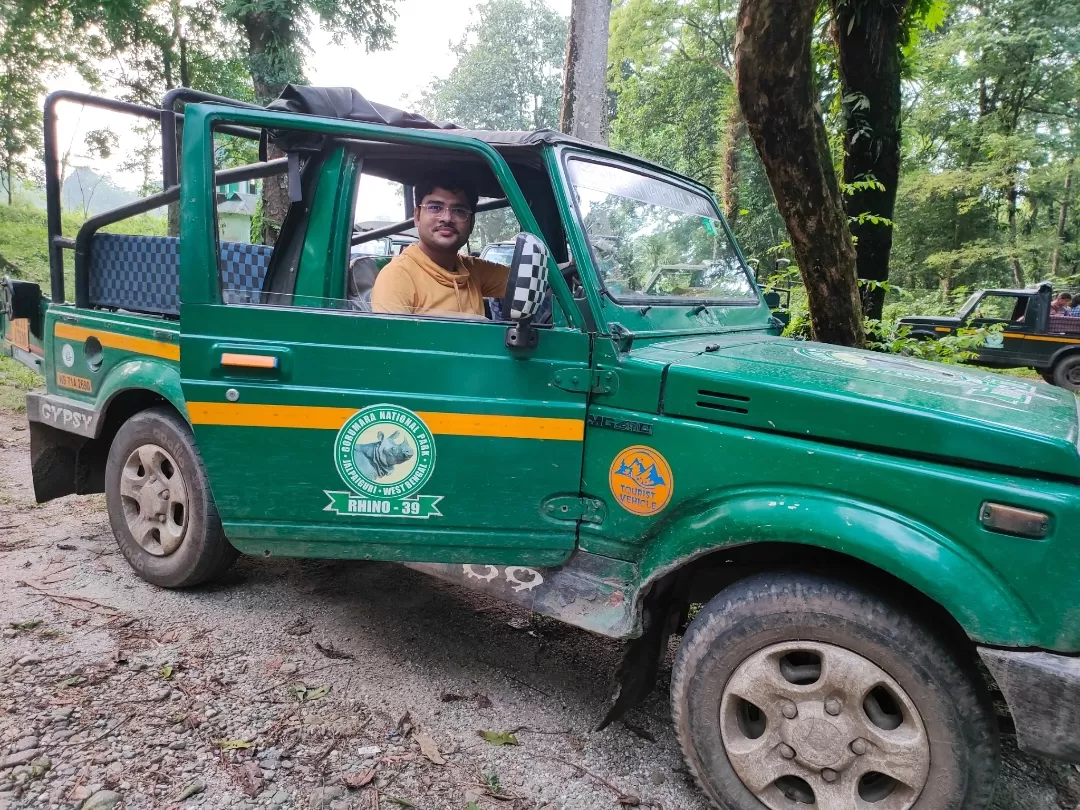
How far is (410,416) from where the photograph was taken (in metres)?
2.42

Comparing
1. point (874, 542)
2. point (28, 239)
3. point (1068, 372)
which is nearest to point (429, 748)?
point (874, 542)

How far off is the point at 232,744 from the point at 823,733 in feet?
6.06

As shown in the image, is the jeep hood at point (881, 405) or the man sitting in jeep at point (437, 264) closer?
the jeep hood at point (881, 405)

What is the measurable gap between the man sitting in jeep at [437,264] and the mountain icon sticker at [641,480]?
2.60ft

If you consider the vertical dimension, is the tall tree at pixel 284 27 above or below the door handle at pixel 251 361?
above

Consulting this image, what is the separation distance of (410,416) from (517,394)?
1.24 feet

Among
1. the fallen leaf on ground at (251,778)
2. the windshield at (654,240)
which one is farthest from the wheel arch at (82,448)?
the windshield at (654,240)

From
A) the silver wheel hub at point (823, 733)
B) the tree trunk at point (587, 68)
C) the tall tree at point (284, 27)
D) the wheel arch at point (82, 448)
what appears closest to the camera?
the silver wheel hub at point (823, 733)

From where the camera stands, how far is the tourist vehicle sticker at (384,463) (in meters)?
2.43

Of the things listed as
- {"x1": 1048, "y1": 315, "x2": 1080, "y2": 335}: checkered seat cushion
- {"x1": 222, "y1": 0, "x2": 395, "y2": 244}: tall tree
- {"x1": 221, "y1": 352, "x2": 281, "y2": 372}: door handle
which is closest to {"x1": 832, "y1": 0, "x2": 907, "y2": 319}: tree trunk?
{"x1": 221, "y1": 352, "x2": 281, "y2": 372}: door handle

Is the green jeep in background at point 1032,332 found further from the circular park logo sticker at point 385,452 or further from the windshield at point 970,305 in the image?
the circular park logo sticker at point 385,452

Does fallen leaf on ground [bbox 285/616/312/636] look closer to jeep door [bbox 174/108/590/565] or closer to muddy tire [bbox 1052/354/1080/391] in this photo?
jeep door [bbox 174/108/590/565]

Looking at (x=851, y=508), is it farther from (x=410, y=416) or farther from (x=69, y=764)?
(x=69, y=764)

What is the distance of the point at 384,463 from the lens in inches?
97.2
